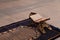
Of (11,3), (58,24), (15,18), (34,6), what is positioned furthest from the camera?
(11,3)

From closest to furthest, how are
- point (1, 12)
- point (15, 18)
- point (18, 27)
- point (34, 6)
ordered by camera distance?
point (18, 27) → point (15, 18) → point (1, 12) → point (34, 6)

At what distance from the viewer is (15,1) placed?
4.22 metres

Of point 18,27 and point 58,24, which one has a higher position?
point 18,27

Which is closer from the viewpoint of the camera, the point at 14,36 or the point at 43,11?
the point at 14,36

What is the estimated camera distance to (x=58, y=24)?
9.20 feet

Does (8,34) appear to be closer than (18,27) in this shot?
Yes

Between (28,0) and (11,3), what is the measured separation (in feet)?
1.65

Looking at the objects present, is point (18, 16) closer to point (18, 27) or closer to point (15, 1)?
point (18, 27)

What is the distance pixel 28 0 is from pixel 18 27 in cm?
194

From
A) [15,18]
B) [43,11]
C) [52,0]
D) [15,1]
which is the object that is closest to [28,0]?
[15,1]

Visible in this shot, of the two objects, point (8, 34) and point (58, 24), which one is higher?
point (8, 34)

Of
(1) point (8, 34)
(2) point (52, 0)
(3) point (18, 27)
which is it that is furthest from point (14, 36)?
(2) point (52, 0)

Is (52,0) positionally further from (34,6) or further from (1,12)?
(1,12)

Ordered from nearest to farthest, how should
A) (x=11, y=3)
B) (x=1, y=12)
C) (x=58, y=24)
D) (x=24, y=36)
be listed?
1. (x=24, y=36)
2. (x=58, y=24)
3. (x=1, y=12)
4. (x=11, y=3)
